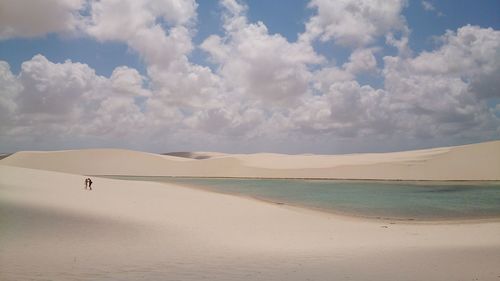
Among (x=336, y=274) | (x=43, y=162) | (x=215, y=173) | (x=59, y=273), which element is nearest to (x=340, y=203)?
(x=336, y=274)

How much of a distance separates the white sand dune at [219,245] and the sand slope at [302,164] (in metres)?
49.7

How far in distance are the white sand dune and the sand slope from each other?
49.7 m

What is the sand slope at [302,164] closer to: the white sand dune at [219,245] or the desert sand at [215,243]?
the desert sand at [215,243]

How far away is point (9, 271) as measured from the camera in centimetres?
761

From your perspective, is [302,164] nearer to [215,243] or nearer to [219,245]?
[215,243]

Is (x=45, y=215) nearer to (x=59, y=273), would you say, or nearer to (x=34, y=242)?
(x=34, y=242)

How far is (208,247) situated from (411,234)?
8.44 metres

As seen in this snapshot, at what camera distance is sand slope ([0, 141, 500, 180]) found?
2504 inches

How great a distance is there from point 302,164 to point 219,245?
7404 centimetres

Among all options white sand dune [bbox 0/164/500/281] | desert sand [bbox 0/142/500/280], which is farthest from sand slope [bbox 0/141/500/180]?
white sand dune [bbox 0/164/500/281]

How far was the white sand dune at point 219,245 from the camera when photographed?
8375 millimetres

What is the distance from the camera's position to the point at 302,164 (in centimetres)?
8469

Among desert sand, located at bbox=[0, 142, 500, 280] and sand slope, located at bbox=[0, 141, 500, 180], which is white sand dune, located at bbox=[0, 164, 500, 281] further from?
sand slope, located at bbox=[0, 141, 500, 180]

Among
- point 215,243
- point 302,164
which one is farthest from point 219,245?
point 302,164
